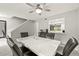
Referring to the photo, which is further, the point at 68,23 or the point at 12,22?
the point at 68,23

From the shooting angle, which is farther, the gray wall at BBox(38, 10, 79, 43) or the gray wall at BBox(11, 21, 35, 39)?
the gray wall at BBox(38, 10, 79, 43)

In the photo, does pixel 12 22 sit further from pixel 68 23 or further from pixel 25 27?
pixel 68 23

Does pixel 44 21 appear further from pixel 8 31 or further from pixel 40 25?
pixel 8 31

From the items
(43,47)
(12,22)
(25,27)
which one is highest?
(12,22)

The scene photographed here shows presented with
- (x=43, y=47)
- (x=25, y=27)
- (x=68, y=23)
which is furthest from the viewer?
(x=68, y=23)

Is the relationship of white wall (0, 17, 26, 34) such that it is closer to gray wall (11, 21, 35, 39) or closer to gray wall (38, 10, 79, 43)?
gray wall (11, 21, 35, 39)

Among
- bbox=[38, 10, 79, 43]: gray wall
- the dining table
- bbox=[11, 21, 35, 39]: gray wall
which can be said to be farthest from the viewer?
bbox=[38, 10, 79, 43]: gray wall

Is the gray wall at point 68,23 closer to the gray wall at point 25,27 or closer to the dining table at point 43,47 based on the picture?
the gray wall at point 25,27

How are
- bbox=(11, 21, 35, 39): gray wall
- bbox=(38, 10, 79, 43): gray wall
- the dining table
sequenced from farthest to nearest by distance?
bbox=(38, 10, 79, 43): gray wall
bbox=(11, 21, 35, 39): gray wall
the dining table

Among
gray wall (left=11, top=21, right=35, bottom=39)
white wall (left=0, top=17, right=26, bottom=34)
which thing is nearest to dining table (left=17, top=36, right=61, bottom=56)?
gray wall (left=11, top=21, right=35, bottom=39)

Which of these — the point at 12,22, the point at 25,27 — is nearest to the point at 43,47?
the point at 25,27

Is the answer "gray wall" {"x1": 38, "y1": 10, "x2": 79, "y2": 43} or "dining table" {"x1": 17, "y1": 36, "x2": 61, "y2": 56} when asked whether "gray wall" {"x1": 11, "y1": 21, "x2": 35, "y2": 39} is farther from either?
"dining table" {"x1": 17, "y1": 36, "x2": 61, "y2": 56}

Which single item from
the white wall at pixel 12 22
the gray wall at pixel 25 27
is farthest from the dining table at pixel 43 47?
the white wall at pixel 12 22

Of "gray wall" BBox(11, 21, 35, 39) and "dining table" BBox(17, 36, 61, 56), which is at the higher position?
"gray wall" BBox(11, 21, 35, 39)
